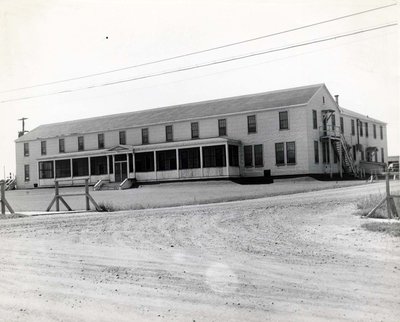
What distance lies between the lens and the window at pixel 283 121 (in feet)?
120

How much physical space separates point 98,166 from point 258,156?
51.6 feet

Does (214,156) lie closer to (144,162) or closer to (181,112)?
(144,162)

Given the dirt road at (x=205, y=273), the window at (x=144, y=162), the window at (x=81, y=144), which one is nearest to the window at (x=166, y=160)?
the window at (x=144, y=162)

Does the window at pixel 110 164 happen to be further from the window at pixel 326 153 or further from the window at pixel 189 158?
the window at pixel 326 153

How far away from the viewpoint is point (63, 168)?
156 ft

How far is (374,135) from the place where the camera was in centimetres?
4828

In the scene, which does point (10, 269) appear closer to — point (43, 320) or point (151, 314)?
point (43, 320)

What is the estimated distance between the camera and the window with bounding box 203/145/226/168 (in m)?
37.7

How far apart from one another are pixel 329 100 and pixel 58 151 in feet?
88.4

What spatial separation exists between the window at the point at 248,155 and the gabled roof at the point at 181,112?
2898mm

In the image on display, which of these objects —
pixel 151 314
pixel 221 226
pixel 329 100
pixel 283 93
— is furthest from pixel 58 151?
pixel 151 314

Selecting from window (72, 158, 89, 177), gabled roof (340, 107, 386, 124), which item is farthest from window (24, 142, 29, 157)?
gabled roof (340, 107, 386, 124)

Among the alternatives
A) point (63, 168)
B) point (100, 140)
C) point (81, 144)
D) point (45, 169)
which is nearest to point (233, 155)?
point (100, 140)

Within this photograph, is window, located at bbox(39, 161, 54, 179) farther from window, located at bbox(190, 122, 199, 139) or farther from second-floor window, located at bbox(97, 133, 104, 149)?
window, located at bbox(190, 122, 199, 139)
